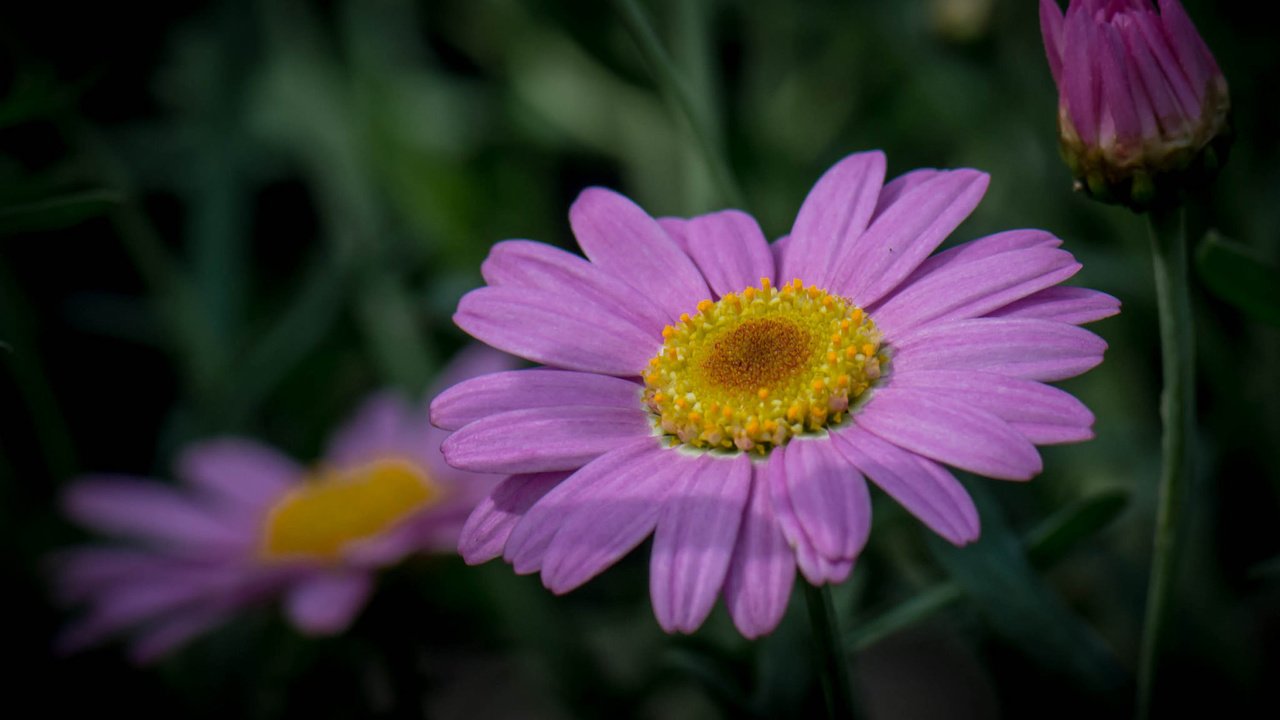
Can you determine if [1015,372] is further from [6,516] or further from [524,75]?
[524,75]

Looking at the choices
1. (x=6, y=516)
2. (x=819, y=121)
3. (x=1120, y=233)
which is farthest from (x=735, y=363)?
(x=819, y=121)

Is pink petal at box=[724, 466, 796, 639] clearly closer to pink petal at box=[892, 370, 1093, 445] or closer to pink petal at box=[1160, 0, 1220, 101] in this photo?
pink petal at box=[892, 370, 1093, 445]

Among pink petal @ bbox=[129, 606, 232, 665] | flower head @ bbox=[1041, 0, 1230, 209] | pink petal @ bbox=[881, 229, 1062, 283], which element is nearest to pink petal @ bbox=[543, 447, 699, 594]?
pink petal @ bbox=[881, 229, 1062, 283]

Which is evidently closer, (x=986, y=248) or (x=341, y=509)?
(x=986, y=248)

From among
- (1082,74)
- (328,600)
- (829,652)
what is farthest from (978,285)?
(328,600)

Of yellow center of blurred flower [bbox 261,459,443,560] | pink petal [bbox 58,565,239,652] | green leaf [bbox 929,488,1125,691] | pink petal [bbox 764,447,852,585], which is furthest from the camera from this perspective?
yellow center of blurred flower [bbox 261,459,443,560]

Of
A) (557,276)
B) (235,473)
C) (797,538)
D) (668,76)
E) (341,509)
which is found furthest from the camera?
(235,473)

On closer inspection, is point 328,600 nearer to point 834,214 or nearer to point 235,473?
point 235,473
